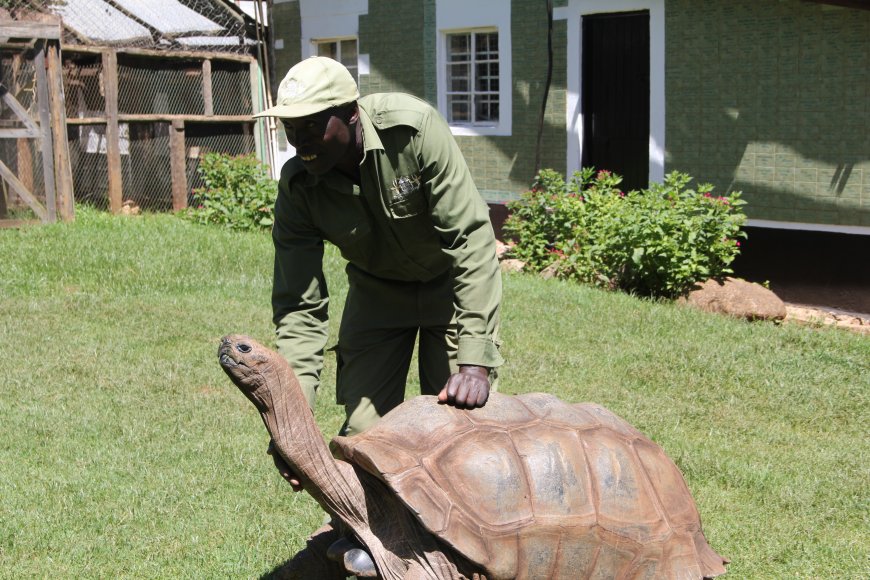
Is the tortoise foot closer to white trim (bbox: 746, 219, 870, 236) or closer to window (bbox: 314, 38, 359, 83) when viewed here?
white trim (bbox: 746, 219, 870, 236)

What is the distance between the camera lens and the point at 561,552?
3695mm

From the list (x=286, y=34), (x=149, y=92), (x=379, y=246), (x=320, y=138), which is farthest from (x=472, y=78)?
(x=320, y=138)

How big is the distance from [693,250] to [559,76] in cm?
370

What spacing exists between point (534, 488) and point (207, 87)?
46.0 feet

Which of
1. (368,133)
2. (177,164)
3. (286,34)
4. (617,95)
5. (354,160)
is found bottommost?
(177,164)

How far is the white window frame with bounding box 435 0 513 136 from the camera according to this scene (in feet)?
44.8

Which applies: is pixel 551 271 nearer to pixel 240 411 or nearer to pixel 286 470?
pixel 240 411

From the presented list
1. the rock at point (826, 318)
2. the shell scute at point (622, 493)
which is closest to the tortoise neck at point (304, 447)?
the shell scute at point (622, 493)

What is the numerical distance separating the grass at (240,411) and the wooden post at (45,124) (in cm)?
167

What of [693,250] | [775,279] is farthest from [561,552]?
[775,279]

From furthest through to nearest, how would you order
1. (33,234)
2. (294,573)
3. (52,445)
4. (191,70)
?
(191,70) → (33,234) → (52,445) → (294,573)

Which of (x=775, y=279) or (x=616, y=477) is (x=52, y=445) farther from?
(x=775, y=279)

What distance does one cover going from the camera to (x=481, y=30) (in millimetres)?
14172

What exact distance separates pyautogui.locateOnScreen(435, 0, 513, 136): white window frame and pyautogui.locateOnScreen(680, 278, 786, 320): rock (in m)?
4.31
